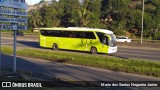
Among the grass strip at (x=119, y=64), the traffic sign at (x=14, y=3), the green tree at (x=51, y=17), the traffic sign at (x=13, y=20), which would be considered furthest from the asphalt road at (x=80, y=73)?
the green tree at (x=51, y=17)

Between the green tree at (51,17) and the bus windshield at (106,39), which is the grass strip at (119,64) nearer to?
the bus windshield at (106,39)

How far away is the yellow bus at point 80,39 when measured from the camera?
3228 centimetres

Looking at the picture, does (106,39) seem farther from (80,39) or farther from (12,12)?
(12,12)

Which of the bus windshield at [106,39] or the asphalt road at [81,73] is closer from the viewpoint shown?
the asphalt road at [81,73]

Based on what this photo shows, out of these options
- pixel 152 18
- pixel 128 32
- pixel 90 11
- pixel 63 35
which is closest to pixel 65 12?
pixel 90 11

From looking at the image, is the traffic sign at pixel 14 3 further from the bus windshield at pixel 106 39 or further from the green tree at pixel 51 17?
the green tree at pixel 51 17

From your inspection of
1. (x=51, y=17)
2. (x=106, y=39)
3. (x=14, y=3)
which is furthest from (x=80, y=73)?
(x=51, y=17)

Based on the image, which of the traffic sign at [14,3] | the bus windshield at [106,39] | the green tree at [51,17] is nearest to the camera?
the traffic sign at [14,3]

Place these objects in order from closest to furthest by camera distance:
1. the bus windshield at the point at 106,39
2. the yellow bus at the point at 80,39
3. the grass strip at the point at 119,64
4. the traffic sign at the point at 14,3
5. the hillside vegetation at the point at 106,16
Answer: the traffic sign at the point at 14,3
the grass strip at the point at 119,64
the bus windshield at the point at 106,39
the yellow bus at the point at 80,39
the hillside vegetation at the point at 106,16

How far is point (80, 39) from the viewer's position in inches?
1358

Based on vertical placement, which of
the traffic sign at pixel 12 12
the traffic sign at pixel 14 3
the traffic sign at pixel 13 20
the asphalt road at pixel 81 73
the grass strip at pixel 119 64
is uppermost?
the traffic sign at pixel 14 3

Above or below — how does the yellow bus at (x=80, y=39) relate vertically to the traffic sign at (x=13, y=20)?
below

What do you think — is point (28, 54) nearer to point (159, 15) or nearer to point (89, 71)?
point (89, 71)

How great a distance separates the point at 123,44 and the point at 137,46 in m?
2.34
